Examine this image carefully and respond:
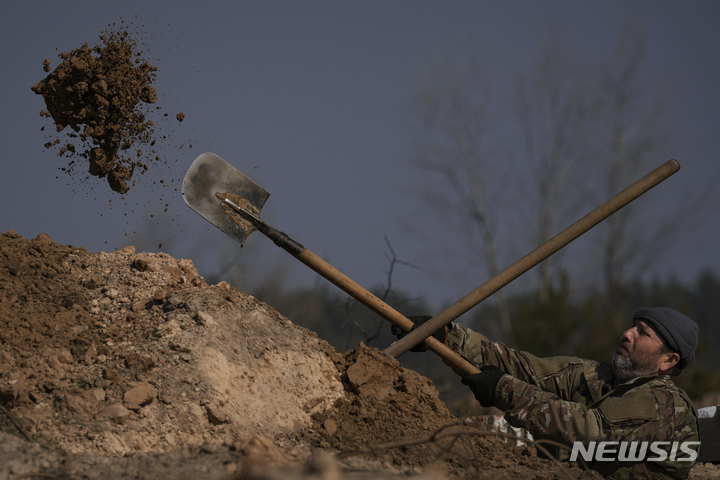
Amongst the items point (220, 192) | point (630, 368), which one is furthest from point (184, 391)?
point (630, 368)

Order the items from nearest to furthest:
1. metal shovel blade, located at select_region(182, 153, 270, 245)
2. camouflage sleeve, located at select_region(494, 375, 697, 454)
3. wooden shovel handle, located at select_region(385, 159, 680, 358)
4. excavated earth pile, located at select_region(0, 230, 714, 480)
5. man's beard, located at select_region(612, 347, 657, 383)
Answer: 1. excavated earth pile, located at select_region(0, 230, 714, 480)
2. camouflage sleeve, located at select_region(494, 375, 697, 454)
3. man's beard, located at select_region(612, 347, 657, 383)
4. wooden shovel handle, located at select_region(385, 159, 680, 358)
5. metal shovel blade, located at select_region(182, 153, 270, 245)

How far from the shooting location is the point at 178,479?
92.2 inches

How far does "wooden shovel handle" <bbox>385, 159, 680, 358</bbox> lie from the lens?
4.20 metres

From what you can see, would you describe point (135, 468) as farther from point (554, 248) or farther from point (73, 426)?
point (554, 248)

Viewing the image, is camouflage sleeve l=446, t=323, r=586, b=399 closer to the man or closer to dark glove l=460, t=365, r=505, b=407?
the man

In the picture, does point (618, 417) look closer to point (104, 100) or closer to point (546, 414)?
point (546, 414)

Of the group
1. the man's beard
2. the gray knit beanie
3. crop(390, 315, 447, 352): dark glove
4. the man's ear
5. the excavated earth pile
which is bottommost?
the excavated earth pile

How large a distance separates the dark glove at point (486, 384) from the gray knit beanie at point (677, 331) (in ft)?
3.74

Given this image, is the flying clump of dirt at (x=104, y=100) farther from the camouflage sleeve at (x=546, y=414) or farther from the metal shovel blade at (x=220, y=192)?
the camouflage sleeve at (x=546, y=414)

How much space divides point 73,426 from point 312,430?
4.32ft

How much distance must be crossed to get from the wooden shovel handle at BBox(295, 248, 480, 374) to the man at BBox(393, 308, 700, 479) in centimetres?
17

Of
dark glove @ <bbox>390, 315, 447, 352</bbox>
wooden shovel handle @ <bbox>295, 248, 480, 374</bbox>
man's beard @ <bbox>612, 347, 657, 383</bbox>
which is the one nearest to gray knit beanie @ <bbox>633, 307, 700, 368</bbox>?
man's beard @ <bbox>612, 347, 657, 383</bbox>

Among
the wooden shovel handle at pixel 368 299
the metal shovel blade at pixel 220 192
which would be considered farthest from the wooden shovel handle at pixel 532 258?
the metal shovel blade at pixel 220 192

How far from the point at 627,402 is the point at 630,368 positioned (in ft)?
1.68
